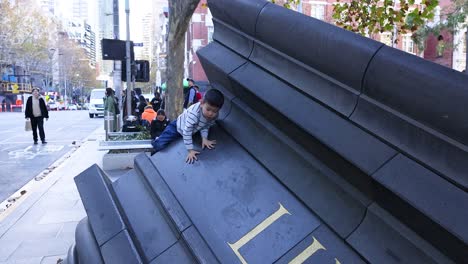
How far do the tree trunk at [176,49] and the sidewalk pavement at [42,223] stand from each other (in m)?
2.24

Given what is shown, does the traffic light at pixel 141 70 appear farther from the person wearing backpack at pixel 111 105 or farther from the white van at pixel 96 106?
the white van at pixel 96 106

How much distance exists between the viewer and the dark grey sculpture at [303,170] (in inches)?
72.6

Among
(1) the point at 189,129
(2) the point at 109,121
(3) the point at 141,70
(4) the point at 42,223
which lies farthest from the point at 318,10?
(1) the point at 189,129

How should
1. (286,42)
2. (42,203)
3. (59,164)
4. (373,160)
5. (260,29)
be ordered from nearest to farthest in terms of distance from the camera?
(373,160), (286,42), (260,29), (42,203), (59,164)

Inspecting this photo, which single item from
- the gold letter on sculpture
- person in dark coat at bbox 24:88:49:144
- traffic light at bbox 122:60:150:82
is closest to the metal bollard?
traffic light at bbox 122:60:150:82

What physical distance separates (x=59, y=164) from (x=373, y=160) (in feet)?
30.7

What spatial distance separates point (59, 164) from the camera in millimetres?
9977

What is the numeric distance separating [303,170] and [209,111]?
2.92 ft

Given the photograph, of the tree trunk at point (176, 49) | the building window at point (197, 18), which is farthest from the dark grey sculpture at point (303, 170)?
the building window at point (197, 18)

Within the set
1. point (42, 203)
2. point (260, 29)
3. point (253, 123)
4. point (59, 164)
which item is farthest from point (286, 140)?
point (59, 164)

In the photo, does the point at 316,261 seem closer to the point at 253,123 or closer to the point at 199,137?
the point at 253,123

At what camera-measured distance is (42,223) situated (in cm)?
530

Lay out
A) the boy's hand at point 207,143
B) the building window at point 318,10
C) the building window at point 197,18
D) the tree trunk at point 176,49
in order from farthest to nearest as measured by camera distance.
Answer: the building window at point 197,18
the building window at point 318,10
the tree trunk at point 176,49
the boy's hand at point 207,143

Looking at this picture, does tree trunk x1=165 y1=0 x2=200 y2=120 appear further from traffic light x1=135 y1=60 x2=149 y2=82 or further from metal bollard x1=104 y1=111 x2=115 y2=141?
traffic light x1=135 y1=60 x2=149 y2=82
